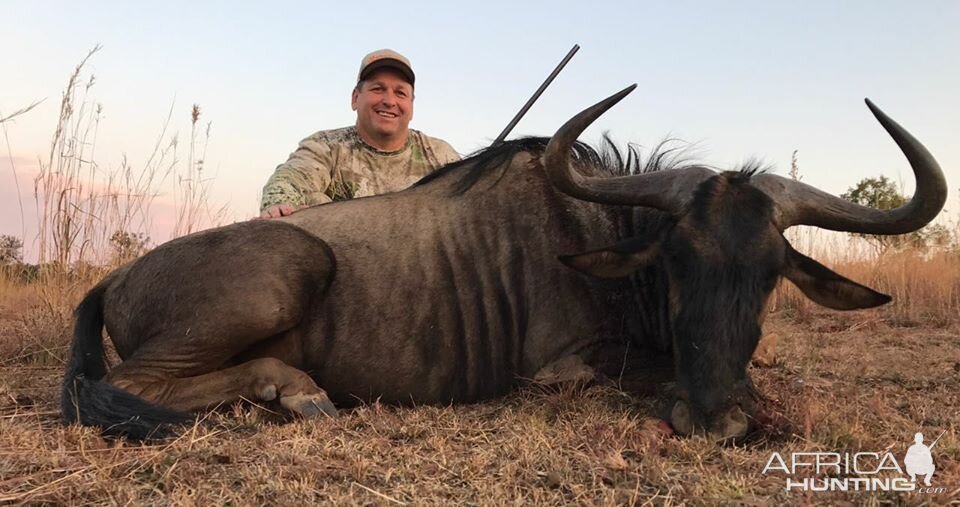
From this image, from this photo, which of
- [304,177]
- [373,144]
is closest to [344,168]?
[373,144]

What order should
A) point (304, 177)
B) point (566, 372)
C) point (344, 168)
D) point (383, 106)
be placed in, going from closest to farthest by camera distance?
point (566, 372) < point (304, 177) < point (344, 168) < point (383, 106)

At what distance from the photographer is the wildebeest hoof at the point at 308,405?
10.8 ft

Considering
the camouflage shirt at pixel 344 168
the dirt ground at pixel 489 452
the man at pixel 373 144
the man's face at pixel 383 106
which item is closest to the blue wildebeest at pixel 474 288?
the dirt ground at pixel 489 452

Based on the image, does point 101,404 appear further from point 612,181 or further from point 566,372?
point 612,181

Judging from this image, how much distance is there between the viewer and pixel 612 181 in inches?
142

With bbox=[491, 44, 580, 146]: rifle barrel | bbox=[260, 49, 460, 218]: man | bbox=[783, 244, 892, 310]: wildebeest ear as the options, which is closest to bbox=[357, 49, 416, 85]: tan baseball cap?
bbox=[260, 49, 460, 218]: man

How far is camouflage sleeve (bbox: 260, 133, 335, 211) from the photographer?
5.51m

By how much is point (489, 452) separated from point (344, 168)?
417 cm

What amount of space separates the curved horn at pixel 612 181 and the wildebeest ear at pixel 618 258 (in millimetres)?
217

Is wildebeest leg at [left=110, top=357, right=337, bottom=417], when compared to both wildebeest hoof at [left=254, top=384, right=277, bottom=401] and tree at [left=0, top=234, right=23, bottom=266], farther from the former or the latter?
tree at [left=0, top=234, right=23, bottom=266]

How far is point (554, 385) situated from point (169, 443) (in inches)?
69.5

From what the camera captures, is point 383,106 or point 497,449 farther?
point 383,106

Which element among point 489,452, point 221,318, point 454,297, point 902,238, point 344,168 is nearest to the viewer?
point 489,452

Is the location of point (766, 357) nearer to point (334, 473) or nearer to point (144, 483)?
point (334, 473)
